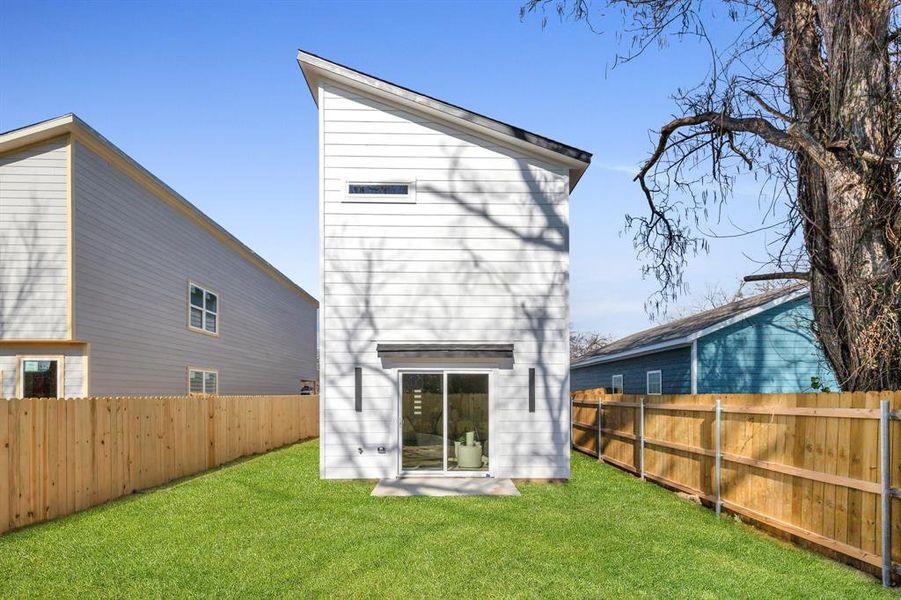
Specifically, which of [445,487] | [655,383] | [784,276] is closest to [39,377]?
[445,487]

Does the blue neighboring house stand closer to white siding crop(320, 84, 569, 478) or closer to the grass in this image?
white siding crop(320, 84, 569, 478)

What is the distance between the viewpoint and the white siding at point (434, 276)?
10.3 metres

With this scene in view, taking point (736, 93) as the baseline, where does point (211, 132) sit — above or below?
above

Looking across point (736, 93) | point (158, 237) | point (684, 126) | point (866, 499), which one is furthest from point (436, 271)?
point (158, 237)

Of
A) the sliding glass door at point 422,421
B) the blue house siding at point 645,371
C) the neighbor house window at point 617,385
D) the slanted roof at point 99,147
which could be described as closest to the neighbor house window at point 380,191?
the sliding glass door at point 422,421

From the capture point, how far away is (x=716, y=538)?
6758 mm

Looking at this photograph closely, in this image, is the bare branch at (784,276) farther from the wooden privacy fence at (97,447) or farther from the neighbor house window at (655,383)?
the neighbor house window at (655,383)

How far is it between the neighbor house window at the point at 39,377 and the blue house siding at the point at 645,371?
1362 centimetres

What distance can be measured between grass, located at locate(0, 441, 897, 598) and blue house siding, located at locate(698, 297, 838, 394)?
20.6ft

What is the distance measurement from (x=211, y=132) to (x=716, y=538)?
12.2 m

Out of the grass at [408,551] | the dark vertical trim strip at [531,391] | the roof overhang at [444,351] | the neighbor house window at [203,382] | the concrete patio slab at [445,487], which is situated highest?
the roof overhang at [444,351]

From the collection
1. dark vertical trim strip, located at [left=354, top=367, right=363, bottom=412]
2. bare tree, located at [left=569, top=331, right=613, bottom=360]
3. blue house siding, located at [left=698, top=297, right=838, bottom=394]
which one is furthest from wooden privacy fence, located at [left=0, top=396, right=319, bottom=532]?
bare tree, located at [left=569, top=331, right=613, bottom=360]

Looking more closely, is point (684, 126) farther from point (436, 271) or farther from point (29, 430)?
point (29, 430)

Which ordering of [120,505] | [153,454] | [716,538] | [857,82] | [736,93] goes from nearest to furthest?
[857,82] → [716,538] → [736,93] → [120,505] → [153,454]
